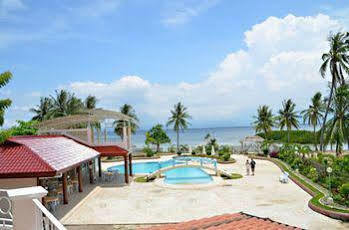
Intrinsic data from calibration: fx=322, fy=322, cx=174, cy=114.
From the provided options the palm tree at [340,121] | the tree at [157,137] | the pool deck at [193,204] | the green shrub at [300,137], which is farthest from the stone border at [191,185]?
the green shrub at [300,137]

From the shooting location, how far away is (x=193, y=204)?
57.3ft

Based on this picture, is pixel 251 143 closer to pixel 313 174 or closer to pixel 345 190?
pixel 313 174

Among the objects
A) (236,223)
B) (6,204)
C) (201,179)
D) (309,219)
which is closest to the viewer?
(6,204)

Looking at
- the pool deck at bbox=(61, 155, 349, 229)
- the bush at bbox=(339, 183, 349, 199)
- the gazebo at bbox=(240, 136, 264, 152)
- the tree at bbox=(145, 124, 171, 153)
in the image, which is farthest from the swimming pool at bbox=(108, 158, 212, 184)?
the gazebo at bbox=(240, 136, 264, 152)

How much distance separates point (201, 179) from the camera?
83.4ft

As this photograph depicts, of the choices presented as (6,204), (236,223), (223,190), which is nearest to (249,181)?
(223,190)

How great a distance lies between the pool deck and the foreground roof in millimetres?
2498

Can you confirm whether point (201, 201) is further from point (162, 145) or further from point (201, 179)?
point (162, 145)

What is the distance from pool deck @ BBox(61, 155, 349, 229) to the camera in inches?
577

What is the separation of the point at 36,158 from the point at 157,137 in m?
34.4

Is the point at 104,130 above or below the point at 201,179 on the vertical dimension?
above

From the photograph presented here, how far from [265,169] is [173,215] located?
16686 millimetres

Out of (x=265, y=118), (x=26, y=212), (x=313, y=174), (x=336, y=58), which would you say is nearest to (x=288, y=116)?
(x=265, y=118)

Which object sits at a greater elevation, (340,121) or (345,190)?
(340,121)
